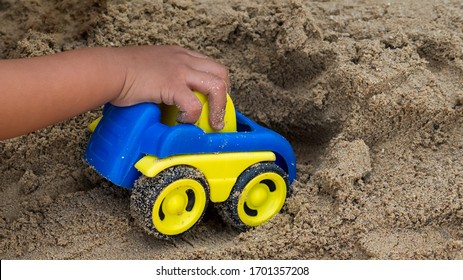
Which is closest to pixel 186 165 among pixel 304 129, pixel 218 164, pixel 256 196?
pixel 218 164

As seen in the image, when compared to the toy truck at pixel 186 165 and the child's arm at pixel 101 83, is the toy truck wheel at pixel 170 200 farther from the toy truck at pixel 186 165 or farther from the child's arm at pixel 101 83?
the child's arm at pixel 101 83

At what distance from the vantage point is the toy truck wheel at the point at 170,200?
4.83 ft

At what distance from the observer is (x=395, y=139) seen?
174 cm

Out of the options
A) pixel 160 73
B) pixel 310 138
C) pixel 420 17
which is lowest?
pixel 310 138

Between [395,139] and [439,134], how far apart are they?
10 cm

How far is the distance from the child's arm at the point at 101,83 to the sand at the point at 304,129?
25cm

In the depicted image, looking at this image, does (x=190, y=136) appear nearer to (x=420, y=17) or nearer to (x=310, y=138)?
(x=310, y=138)

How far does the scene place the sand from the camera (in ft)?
5.03

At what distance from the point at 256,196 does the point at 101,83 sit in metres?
0.40

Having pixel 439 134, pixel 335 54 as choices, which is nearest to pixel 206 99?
pixel 335 54

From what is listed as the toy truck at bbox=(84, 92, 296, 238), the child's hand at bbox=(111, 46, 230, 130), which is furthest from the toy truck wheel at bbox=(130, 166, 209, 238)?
the child's hand at bbox=(111, 46, 230, 130)

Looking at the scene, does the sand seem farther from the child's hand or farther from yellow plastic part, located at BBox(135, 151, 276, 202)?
the child's hand

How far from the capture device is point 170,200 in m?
1.51

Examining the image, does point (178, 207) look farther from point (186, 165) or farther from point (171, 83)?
point (171, 83)
